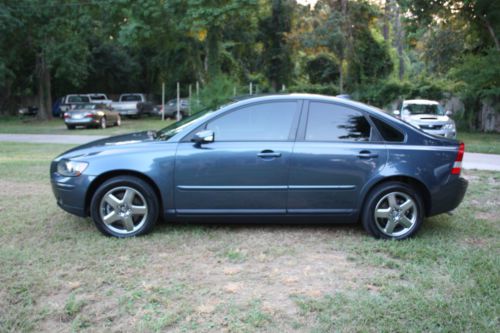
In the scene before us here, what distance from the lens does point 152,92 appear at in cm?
4197

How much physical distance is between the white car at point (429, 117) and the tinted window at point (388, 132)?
1090cm

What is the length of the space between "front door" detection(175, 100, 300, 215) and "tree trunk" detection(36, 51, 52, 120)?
1095 inches

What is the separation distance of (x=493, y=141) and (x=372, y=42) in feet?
46.2

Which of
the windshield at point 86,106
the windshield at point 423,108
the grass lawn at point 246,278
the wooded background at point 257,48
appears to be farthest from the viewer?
the windshield at point 86,106

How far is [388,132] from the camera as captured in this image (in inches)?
218

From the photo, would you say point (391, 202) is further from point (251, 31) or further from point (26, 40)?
point (251, 31)

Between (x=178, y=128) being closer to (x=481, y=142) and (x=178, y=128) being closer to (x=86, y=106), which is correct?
(x=481, y=142)

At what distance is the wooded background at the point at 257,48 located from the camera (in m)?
20.8

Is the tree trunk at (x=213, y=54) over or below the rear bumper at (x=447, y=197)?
over

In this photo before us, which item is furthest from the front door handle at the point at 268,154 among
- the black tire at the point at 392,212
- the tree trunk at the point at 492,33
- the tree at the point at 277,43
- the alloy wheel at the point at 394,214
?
the tree at the point at 277,43

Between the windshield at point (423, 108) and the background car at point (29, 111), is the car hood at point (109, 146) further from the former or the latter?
the background car at point (29, 111)

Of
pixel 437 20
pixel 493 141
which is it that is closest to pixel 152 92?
pixel 437 20

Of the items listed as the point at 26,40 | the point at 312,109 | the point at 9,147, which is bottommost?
the point at 9,147

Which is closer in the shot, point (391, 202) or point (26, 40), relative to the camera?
point (391, 202)
